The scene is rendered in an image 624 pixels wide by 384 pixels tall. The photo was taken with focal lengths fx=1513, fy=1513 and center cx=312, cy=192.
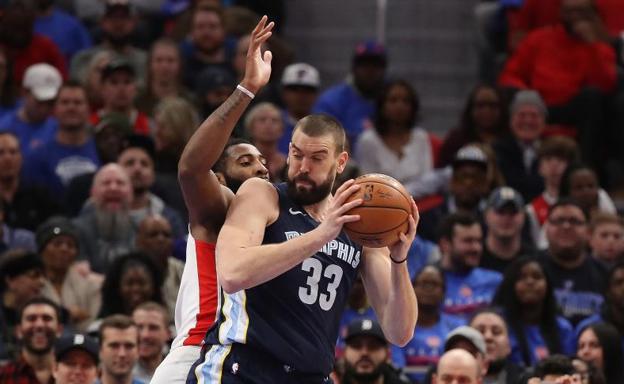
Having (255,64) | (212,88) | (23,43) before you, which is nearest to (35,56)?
(23,43)

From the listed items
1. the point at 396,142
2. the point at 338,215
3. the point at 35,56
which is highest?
the point at 35,56

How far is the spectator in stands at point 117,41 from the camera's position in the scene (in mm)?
15555

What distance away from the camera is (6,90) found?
591 inches

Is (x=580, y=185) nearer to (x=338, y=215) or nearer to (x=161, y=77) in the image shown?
(x=161, y=77)

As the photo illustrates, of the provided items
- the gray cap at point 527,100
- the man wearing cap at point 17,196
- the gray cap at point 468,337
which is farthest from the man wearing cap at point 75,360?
the gray cap at point 527,100

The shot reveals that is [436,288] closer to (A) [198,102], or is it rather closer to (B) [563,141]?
(B) [563,141]

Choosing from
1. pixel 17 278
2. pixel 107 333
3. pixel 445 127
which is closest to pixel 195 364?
pixel 107 333

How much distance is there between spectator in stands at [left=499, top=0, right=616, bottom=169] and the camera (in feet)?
50.6

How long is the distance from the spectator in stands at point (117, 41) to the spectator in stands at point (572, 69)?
3.84m

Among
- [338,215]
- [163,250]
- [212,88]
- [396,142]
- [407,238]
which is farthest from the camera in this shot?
[212,88]

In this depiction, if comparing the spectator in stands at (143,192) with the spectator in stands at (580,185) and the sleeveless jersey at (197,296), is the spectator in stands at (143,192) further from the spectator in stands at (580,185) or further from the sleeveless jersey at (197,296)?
the sleeveless jersey at (197,296)

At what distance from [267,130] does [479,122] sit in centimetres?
232

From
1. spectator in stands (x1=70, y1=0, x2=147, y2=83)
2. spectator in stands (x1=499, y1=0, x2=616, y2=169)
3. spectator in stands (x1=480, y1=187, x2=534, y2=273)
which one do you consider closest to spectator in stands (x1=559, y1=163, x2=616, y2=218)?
spectator in stands (x1=480, y1=187, x2=534, y2=273)

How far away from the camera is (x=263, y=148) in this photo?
13828 millimetres
